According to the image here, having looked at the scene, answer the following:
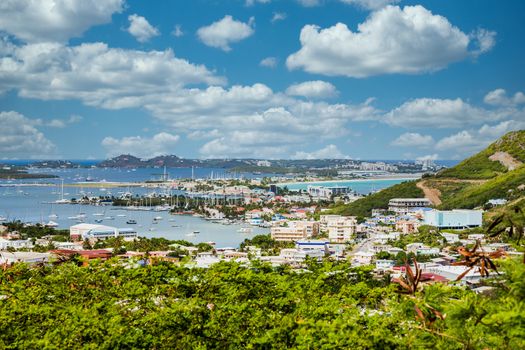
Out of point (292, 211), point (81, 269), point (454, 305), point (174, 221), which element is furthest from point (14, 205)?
point (454, 305)

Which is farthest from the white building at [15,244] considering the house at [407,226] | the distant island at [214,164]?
the distant island at [214,164]

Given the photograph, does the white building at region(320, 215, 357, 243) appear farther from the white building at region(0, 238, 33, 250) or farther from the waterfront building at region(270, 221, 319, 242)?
the white building at region(0, 238, 33, 250)

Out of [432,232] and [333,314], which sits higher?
[333,314]

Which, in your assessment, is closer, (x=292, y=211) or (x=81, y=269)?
(x=81, y=269)

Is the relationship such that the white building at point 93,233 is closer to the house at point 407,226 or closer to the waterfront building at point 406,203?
the house at point 407,226

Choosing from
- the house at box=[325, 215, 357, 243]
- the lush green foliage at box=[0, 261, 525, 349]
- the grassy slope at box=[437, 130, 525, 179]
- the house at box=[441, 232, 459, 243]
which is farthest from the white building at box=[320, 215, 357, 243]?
the lush green foliage at box=[0, 261, 525, 349]

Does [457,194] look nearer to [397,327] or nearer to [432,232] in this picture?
[432,232]
